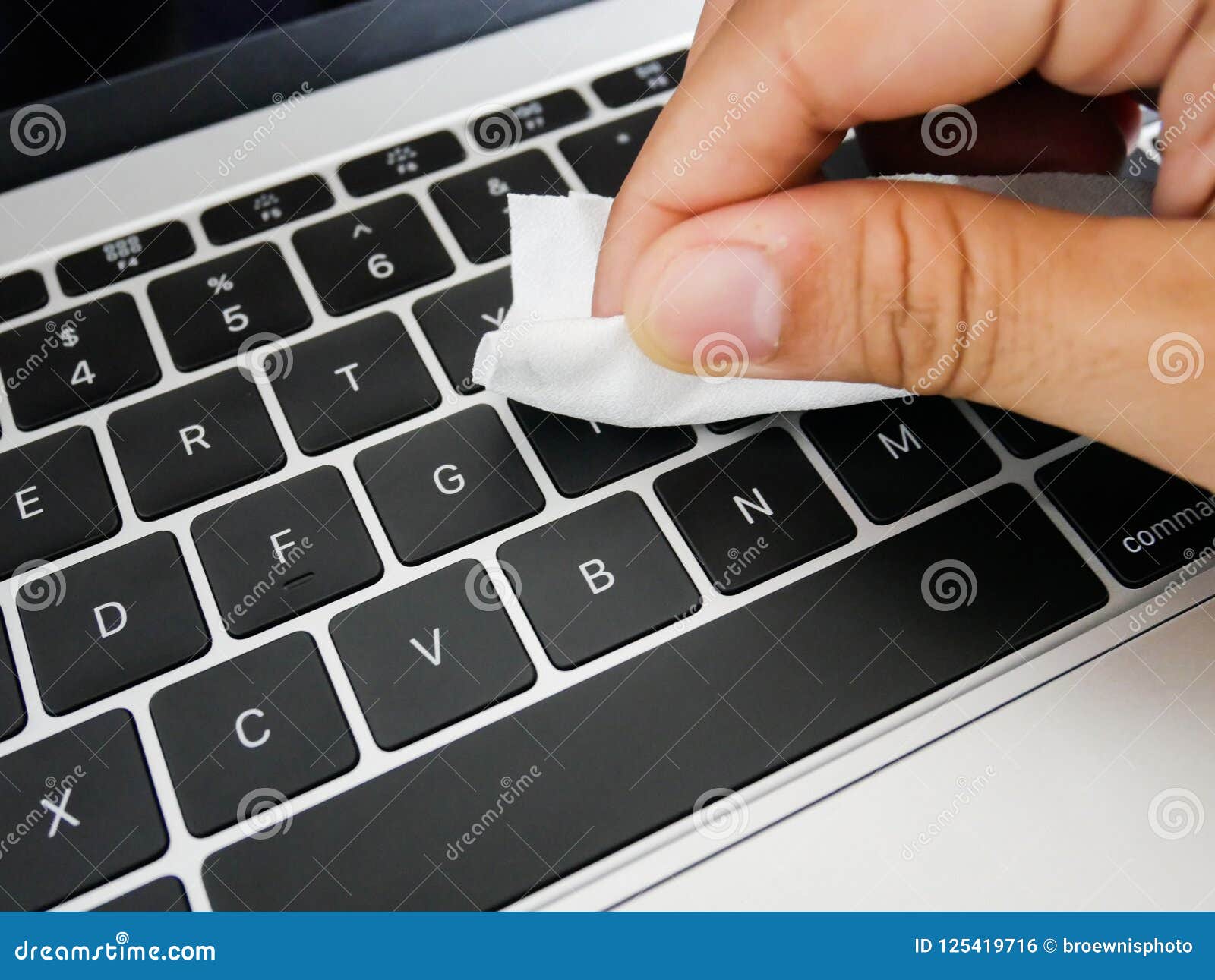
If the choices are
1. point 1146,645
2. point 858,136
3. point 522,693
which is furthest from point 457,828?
point 858,136

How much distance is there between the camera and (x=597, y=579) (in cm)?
51

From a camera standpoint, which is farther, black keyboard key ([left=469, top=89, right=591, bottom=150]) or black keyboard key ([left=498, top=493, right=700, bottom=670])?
black keyboard key ([left=469, top=89, right=591, bottom=150])

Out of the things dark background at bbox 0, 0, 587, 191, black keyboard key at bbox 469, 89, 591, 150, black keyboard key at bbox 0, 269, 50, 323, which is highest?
dark background at bbox 0, 0, 587, 191

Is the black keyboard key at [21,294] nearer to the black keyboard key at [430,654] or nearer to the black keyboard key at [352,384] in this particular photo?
the black keyboard key at [352,384]

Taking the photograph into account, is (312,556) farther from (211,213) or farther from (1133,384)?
(1133,384)

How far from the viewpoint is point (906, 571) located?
1.71 ft

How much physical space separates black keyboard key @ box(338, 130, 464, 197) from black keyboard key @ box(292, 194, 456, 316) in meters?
0.02

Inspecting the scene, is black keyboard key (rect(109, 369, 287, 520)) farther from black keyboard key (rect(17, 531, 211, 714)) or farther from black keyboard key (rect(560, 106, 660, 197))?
black keyboard key (rect(560, 106, 660, 197))

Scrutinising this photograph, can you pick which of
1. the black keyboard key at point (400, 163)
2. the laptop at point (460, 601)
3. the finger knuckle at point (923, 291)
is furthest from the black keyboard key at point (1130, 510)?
the black keyboard key at point (400, 163)

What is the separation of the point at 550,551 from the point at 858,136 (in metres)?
0.38

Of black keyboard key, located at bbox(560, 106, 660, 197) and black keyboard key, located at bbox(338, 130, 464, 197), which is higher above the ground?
black keyboard key, located at bbox(338, 130, 464, 197)

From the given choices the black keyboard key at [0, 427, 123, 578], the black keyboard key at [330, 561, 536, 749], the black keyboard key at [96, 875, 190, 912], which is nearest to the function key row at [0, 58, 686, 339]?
the black keyboard key at [0, 427, 123, 578]

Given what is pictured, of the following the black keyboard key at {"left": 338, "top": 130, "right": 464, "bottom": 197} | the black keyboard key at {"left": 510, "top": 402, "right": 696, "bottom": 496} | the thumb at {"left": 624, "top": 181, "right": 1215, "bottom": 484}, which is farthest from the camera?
the black keyboard key at {"left": 338, "top": 130, "right": 464, "bottom": 197}

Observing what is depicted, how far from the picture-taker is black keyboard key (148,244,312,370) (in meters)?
0.59
